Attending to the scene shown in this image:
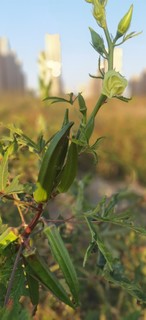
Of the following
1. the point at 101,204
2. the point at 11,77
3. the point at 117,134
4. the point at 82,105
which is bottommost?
the point at 11,77

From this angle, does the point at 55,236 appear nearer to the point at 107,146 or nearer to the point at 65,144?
the point at 65,144

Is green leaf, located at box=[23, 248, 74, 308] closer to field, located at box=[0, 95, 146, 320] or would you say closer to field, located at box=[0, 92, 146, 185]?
field, located at box=[0, 95, 146, 320]

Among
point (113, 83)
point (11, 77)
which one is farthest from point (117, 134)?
point (11, 77)

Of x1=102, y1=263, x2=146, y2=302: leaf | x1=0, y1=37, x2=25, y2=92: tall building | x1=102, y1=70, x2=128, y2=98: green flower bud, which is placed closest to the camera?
x1=102, y1=70, x2=128, y2=98: green flower bud

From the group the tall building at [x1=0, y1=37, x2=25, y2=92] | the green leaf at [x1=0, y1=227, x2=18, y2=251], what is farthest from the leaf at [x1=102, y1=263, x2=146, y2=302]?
the tall building at [x1=0, y1=37, x2=25, y2=92]

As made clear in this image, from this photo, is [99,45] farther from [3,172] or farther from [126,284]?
[126,284]
